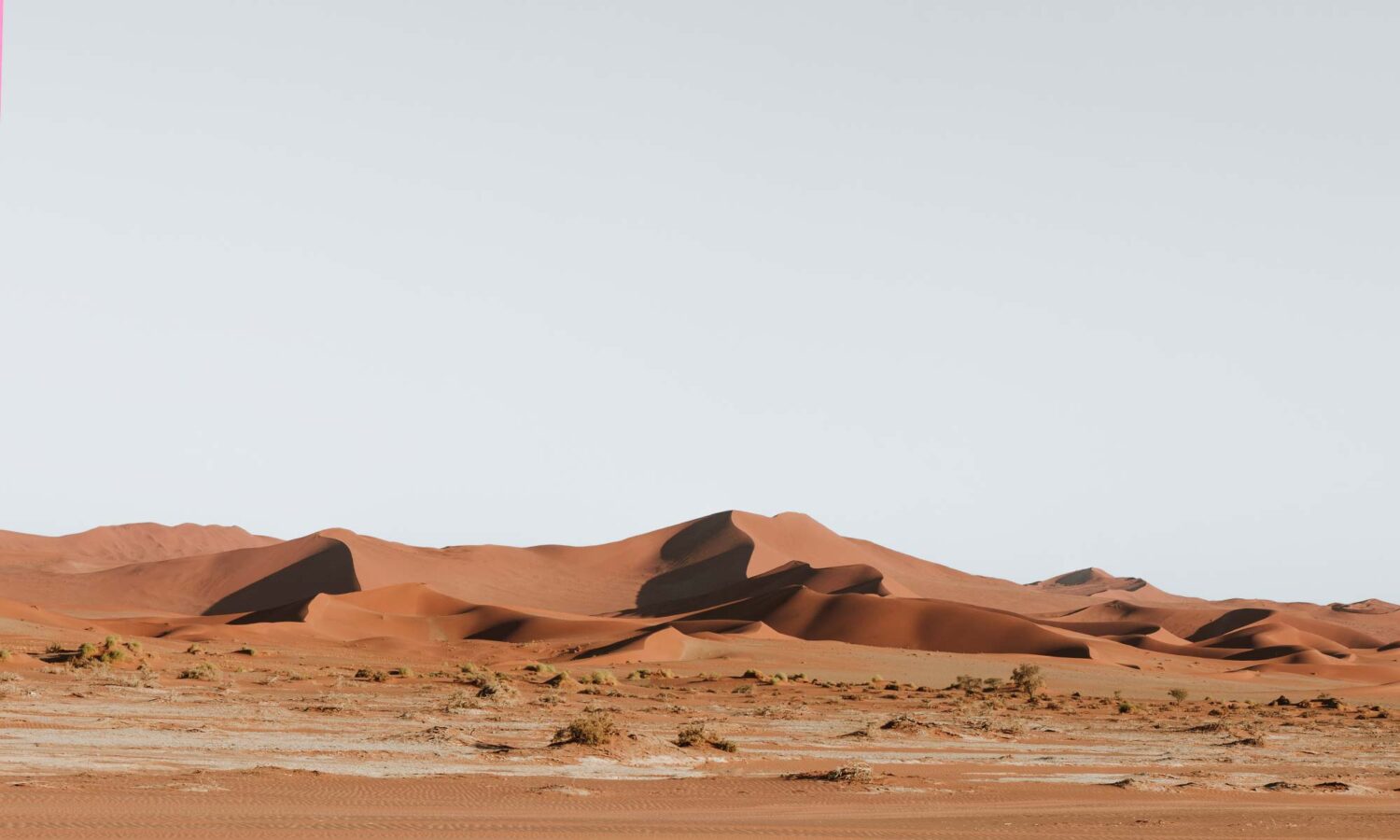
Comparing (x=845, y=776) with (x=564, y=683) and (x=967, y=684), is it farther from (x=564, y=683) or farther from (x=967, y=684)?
(x=967, y=684)

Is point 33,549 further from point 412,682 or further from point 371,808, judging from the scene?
point 371,808

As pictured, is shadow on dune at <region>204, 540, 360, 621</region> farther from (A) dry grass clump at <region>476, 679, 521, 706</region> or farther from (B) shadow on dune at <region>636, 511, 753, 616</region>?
(A) dry grass clump at <region>476, 679, 521, 706</region>

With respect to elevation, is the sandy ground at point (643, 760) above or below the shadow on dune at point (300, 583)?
below

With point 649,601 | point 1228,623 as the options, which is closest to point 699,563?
Result: point 649,601

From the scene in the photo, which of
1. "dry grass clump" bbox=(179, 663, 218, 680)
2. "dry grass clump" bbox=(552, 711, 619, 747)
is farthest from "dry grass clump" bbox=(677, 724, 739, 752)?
"dry grass clump" bbox=(179, 663, 218, 680)

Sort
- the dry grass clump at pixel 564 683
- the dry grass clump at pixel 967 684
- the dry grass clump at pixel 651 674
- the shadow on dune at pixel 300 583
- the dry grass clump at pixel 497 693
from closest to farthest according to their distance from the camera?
the dry grass clump at pixel 497 693 < the dry grass clump at pixel 564 683 < the dry grass clump at pixel 967 684 < the dry grass clump at pixel 651 674 < the shadow on dune at pixel 300 583

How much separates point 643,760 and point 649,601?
287 feet

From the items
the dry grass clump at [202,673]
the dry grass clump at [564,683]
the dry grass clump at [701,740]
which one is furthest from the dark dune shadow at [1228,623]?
the dry grass clump at [701,740]

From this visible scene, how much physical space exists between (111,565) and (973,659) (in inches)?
3990

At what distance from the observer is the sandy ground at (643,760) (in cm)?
1416

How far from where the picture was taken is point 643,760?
66.3 ft

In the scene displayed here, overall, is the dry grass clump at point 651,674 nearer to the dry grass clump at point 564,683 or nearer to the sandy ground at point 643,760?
the sandy ground at point 643,760

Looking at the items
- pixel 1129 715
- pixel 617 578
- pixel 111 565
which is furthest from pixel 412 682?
pixel 111 565

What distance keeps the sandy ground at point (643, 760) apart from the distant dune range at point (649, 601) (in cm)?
1804
